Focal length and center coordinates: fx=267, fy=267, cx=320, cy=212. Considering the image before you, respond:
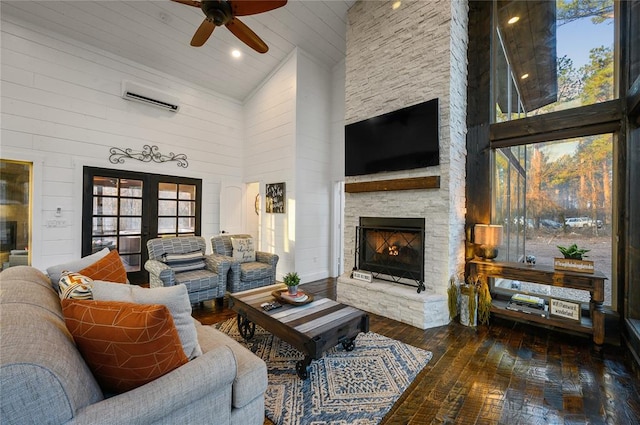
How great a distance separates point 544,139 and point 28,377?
4.44 meters

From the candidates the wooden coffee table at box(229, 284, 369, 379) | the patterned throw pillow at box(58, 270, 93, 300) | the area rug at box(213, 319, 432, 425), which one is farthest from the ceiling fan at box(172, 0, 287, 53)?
the area rug at box(213, 319, 432, 425)

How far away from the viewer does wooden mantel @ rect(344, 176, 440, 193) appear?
10.7 ft

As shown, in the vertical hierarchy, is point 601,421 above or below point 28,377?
below

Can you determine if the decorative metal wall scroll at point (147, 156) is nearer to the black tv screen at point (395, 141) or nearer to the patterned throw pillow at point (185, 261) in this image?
the patterned throw pillow at point (185, 261)

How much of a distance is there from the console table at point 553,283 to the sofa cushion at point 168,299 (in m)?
3.23

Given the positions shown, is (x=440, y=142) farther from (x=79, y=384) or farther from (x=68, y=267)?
(x=68, y=267)

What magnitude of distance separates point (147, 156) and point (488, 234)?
18.8 ft

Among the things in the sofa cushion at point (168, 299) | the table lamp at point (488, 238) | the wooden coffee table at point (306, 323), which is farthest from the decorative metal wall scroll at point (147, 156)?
the table lamp at point (488, 238)

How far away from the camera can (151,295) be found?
4.35 feet

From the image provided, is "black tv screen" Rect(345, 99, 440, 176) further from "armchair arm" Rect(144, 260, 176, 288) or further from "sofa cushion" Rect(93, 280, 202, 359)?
"sofa cushion" Rect(93, 280, 202, 359)

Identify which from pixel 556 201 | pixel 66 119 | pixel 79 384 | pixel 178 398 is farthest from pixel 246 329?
pixel 66 119

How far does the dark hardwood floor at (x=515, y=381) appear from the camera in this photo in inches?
69.7

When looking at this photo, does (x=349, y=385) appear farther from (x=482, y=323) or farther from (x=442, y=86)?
(x=442, y=86)

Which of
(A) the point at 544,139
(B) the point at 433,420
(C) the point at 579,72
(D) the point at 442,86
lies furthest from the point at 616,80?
(B) the point at 433,420
